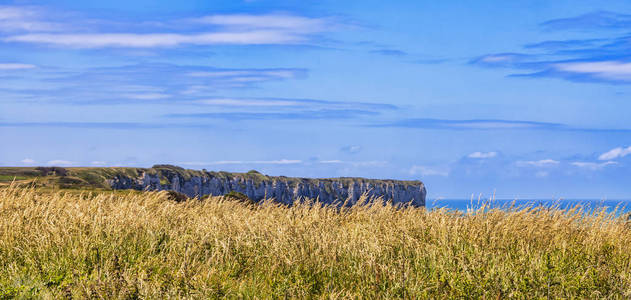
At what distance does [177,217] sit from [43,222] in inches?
129

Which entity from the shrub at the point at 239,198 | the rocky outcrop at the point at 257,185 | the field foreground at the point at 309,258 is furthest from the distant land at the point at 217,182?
the field foreground at the point at 309,258

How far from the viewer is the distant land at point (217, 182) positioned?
58.5 meters

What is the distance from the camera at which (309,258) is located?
1075 centimetres

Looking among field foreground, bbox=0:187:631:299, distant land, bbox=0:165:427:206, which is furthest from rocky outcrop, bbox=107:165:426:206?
field foreground, bbox=0:187:631:299

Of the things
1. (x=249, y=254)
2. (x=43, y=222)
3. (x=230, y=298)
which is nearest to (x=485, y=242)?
(x=249, y=254)

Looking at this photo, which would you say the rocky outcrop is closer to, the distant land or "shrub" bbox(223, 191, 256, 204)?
the distant land

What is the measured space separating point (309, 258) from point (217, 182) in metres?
81.4

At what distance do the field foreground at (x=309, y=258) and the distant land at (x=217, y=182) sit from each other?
1912cm

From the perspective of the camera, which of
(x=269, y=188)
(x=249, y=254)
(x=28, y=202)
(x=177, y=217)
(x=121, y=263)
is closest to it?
(x=121, y=263)

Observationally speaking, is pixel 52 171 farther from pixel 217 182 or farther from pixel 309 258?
pixel 309 258

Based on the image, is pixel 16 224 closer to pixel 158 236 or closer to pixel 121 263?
pixel 158 236

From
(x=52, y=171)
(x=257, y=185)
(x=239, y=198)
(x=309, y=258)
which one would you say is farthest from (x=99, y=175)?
(x=309, y=258)

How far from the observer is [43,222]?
13.7m

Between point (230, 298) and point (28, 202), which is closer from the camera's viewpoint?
point (230, 298)
